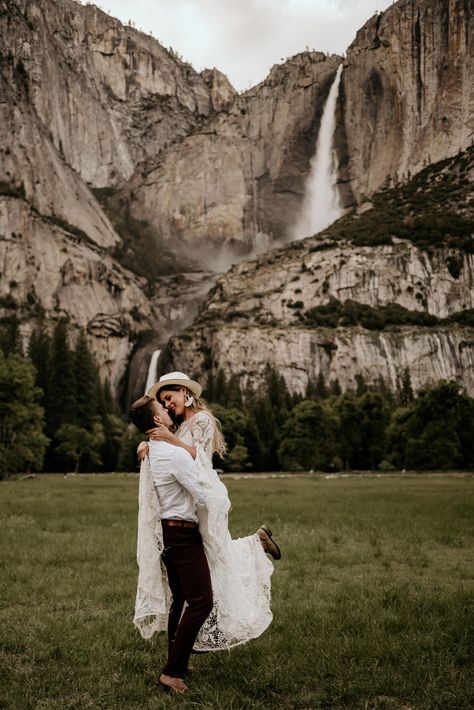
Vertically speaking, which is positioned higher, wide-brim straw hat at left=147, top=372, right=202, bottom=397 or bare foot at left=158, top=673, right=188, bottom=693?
wide-brim straw hat at left=147, top=372, right=202, bottom=397

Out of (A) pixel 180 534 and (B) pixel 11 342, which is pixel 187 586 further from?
(B) pixel 11 342

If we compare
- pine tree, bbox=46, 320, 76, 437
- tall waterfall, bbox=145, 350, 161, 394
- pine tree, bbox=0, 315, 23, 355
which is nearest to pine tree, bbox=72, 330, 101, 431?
pine tree, bbox=46, 320, 76, 437

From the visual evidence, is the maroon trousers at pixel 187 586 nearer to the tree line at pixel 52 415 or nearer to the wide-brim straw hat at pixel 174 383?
the wide-brim straw hat at pixel 174 383

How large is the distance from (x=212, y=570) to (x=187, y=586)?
368mm

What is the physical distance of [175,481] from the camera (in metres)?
6.85

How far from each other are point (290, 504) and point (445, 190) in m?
175

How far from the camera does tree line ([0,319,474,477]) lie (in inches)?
2197

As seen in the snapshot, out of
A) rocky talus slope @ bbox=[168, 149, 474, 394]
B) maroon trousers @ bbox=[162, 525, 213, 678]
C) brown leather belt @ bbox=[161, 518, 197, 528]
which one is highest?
rocky talus slope @ bbox=[168, 149, 474, 394]

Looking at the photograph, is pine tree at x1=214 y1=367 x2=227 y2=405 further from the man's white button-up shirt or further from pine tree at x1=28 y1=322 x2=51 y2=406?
the man's white button-up shirt

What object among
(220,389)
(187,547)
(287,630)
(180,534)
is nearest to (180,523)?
(180,534)

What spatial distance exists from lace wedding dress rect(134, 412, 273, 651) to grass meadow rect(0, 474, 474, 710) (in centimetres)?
52

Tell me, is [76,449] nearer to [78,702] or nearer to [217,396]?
[217,396]

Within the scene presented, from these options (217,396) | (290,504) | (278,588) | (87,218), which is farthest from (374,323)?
(278,588)

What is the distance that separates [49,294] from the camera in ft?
502
